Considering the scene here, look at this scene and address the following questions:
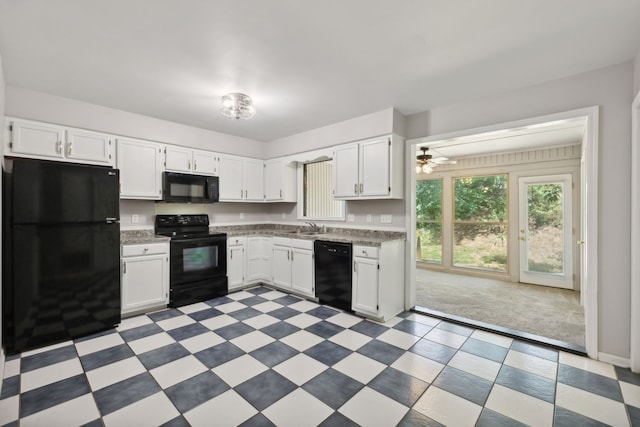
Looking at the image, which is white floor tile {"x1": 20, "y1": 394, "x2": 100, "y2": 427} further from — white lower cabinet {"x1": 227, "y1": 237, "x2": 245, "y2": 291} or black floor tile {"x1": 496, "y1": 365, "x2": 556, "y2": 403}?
black floor tile {"x1": 496, "y1": 365, "x2": 556, "y2": 403}

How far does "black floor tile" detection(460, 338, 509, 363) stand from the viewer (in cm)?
252

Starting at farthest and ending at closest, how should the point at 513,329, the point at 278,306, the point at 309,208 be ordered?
the point at 309,208, the point at 278,306, the point at 513,329

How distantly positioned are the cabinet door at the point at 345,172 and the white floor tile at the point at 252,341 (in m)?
2.00

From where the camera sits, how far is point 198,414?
178 cm

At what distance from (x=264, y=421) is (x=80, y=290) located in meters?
2.31

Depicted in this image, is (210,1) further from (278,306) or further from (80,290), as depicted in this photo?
(278,306)

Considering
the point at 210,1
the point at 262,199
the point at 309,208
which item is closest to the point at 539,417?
the point at 210,1

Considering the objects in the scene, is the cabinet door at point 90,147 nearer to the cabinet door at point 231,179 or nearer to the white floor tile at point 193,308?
the cabinet door at point 231,179

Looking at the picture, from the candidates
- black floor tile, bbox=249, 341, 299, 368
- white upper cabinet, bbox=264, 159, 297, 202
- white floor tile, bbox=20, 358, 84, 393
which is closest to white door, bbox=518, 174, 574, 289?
white upper cabinet, bbox=264, 159, 297, 202

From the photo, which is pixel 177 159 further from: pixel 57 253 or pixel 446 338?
pixel 446 338

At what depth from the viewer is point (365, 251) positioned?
3367 millimetres

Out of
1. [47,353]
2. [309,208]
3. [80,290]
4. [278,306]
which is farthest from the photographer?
[309,208]

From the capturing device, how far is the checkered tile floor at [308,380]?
178 centimetres

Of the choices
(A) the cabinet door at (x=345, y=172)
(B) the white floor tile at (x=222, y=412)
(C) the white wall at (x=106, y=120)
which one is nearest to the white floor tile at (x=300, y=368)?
(B) the white floor tile at (x=222, y=412)
